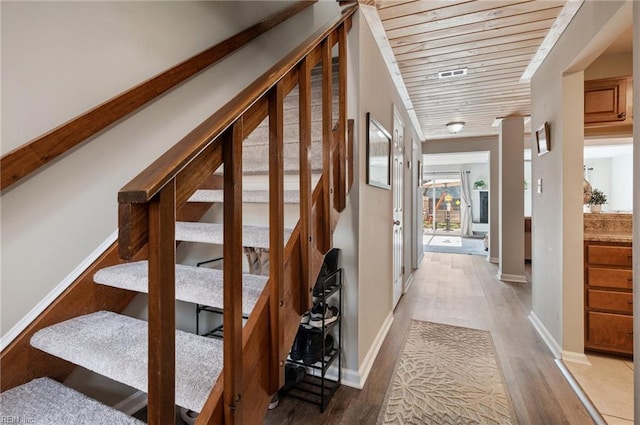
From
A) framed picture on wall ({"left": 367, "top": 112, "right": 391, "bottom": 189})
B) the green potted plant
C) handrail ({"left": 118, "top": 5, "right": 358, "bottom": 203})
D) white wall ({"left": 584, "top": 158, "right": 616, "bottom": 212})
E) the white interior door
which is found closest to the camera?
handrail ({"left": 118, "top": 5, "right": 358, "bottom": 203})

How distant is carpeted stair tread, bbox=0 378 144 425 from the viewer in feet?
3.12

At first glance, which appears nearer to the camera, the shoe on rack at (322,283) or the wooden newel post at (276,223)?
the wooden newel post at (276,223)

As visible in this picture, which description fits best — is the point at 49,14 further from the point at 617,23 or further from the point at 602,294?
the point at 602,294

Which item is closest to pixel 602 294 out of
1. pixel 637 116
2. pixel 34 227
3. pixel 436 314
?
pixel 436 314

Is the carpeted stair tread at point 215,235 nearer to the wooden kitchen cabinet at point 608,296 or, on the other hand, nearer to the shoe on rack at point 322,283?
the shoe on rack at point 322,283

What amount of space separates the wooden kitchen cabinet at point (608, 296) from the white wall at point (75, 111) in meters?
3.17

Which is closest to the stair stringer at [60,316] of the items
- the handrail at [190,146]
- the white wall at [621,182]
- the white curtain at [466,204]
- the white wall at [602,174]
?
the handrail at [190,146]

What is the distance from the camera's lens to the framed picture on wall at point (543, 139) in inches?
96.6

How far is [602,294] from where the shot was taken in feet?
7.45

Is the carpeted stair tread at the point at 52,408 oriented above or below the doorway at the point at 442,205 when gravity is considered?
below

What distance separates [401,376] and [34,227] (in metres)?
2.21

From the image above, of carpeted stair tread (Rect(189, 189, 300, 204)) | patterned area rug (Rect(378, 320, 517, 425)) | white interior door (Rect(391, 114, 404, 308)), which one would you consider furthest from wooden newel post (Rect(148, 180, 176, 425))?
white interior door (Rect(391, 114, 404, 308))

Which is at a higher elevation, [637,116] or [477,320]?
[637,116]

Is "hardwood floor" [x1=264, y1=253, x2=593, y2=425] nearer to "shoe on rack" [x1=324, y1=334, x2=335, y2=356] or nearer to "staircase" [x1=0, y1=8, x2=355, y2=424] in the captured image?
"shoe on rack" [x1=324, y1=334, x2=335, y2=356]
